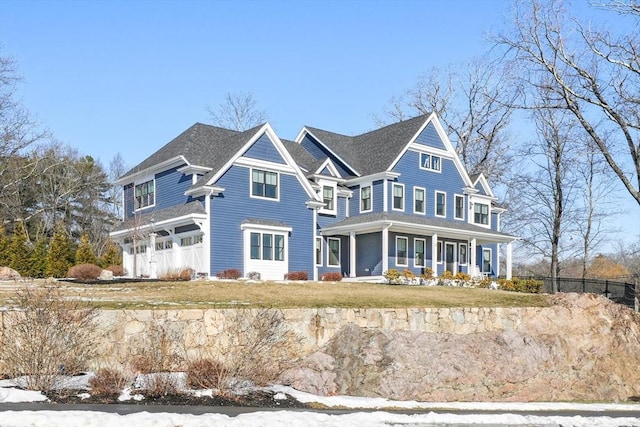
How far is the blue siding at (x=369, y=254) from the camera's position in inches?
1388

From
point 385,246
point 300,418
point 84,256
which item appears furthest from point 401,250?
point 300,418

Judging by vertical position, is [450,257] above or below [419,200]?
below

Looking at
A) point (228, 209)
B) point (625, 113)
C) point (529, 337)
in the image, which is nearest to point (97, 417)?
point (529, 337)

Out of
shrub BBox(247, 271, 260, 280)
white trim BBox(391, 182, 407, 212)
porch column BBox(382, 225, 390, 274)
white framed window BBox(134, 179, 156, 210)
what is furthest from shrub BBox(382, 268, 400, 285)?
white framed window BBox(134, 179, 156, 210)

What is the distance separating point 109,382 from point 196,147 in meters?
22.4

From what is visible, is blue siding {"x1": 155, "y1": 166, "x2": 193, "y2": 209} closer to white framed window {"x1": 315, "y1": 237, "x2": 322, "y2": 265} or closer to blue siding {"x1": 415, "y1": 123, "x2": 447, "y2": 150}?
white framed window {"x1": 315, "y1": 237, "x2": 322, "y2": 265}

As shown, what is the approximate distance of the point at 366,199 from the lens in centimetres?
3709

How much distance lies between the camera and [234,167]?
101 feet

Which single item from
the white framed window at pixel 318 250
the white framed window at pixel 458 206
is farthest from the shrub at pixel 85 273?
the white framed window at pixel 458 206

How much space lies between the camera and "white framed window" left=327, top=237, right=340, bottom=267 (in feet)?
120

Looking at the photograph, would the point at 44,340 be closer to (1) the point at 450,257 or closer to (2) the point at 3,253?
(2) the point at 3,253

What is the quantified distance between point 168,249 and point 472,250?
59.6 ft

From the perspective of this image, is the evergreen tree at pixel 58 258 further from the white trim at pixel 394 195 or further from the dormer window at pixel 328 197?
the white trim at pixel 394 195

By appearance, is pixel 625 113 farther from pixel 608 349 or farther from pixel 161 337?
pixel 161 337
